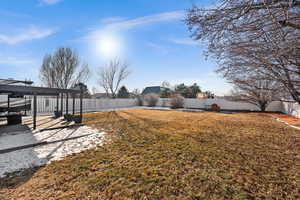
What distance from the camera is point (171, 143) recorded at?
11.3 ft

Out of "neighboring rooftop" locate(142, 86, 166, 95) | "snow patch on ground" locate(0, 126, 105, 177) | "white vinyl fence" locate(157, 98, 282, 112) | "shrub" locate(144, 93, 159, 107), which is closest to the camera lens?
"snow patch on ground" locate(0, 126, 105, 177)

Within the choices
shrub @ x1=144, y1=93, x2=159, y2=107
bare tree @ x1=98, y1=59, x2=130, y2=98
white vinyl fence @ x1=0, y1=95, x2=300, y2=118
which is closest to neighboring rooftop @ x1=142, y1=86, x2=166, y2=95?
bare tree @ x1=98, y1=59, x2=130, y2=98

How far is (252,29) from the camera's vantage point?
5.54 feet

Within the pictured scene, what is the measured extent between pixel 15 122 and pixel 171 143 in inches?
266

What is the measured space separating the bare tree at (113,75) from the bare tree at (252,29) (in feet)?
65.6

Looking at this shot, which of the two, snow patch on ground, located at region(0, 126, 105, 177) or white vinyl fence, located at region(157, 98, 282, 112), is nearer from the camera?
snow patch on ground, located at region(0, 126, 105, 177)

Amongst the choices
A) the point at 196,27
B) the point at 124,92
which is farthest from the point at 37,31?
the point at 124,92

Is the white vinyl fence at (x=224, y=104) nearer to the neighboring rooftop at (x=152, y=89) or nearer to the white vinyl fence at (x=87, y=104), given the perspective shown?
the white vinyl fence at (x=87, y=104)

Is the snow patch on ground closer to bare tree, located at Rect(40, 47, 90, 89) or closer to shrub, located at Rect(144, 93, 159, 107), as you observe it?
shrub, located at Rect(144, 93, 159, 107)

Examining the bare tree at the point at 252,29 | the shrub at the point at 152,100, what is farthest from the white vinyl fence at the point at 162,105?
the bare tree at the point at 252,29

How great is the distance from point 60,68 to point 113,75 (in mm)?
7418

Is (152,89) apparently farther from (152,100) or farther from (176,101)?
(176,101)

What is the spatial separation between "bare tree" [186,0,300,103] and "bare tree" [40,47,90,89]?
17.3 metres

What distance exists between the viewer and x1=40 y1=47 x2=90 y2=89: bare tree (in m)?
14.8
